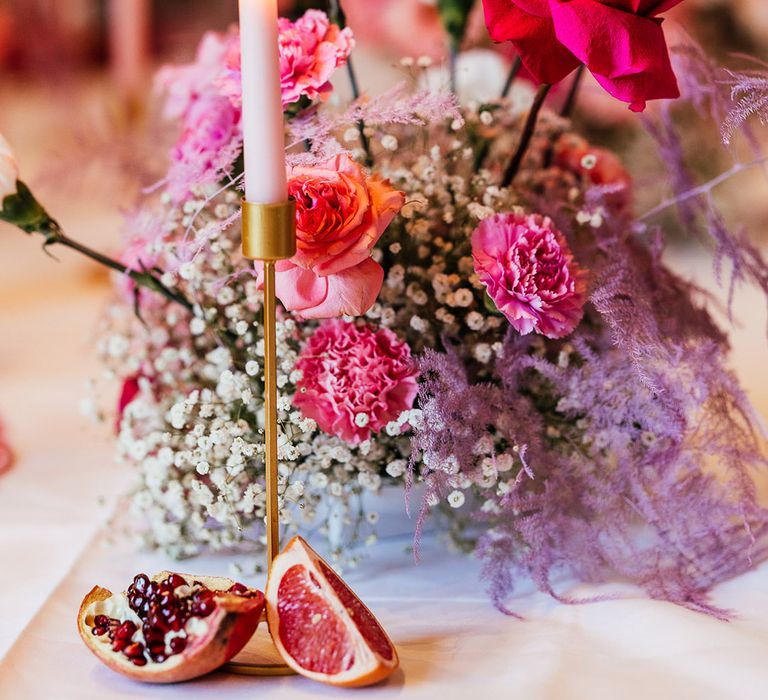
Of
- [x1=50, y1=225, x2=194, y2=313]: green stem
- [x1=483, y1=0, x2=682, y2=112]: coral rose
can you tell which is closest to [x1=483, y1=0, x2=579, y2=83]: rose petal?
[x1=483, y1=0, x2=682, y2=112]: coral rose

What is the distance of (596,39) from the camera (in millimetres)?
636


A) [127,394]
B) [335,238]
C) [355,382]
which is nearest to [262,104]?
[335,238]

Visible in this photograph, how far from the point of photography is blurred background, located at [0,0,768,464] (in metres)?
1.41

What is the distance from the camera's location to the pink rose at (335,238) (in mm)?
655

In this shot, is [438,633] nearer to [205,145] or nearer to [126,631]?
[126,631]

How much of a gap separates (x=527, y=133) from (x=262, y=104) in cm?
29

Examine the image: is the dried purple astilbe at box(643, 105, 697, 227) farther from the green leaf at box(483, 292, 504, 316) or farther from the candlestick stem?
the candlestick stem

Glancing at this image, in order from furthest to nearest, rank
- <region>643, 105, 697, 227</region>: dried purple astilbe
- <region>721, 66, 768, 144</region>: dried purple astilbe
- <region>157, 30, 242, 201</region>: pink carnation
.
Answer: <region>643, 105, 697, 227</region>: dried purple astilbe → <region>157, 30, 242, 201</region>: pink carnation → <region>721, 66, 768, 144</region>: dried purple astilbe

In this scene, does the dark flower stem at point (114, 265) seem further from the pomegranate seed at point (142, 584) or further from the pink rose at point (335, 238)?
the pomegranate seed at point (142, 584)

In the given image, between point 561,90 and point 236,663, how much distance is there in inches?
31.7

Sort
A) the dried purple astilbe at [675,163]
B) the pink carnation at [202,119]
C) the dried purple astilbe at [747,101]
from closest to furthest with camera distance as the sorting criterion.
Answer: the dried purple astilbe at [747,101] < the pink carnation at [202,119] < the dried purple astilbe at [675,163]

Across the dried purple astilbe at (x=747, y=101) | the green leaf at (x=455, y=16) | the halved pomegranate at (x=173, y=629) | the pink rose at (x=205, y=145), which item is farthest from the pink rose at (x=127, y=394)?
the dried purple astilbe at (x=747, y=101)

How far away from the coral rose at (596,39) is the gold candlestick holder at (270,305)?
0.68 ft

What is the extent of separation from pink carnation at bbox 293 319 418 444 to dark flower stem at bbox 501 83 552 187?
209 mm
